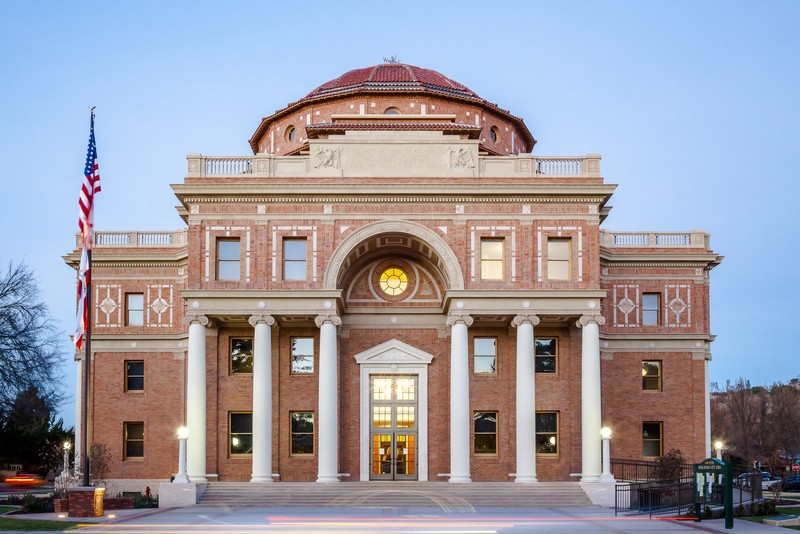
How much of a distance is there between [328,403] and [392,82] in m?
20.5

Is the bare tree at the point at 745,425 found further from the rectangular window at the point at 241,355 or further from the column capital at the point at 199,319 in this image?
the column capital at the point at 199,319

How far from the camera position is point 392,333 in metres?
46.7

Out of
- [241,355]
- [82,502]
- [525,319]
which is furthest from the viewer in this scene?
[241,355]

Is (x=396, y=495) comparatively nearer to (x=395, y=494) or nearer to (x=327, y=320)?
(x=395, y=494)

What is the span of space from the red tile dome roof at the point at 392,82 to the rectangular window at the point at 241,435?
18887 mm

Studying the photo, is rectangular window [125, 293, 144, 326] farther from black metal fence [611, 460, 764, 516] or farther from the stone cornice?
black metal fence [611, 460, 764, 516]

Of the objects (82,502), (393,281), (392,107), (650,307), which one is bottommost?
(82,502)

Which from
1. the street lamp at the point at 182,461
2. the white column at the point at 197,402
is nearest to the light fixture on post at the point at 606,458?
the white column at the point at 197,402

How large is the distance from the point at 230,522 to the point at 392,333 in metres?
17.1

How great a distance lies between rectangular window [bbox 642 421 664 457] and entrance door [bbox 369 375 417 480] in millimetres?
11678

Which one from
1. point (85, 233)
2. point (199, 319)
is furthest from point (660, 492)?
point (85, 233)

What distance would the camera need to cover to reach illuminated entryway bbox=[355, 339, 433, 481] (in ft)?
150

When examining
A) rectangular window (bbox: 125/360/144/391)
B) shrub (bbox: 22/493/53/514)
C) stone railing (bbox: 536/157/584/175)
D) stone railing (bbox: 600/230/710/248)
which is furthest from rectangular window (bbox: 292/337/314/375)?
stone railing (bbox: 600/230/710/248)

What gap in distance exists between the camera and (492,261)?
144 ft
